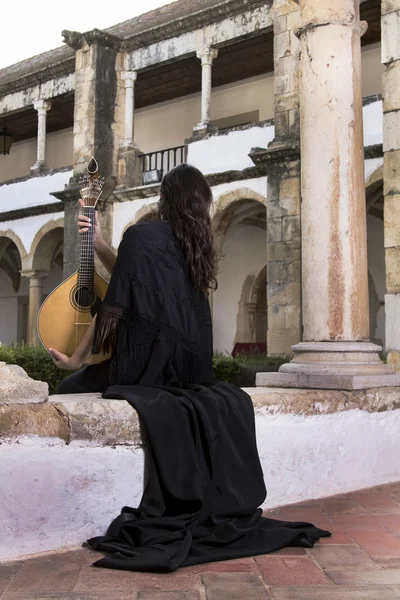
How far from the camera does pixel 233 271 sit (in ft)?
51.1

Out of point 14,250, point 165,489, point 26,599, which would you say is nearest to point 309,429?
point 165,489

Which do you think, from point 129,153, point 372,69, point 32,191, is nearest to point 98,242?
point 129,153

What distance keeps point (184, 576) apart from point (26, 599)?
482 mm

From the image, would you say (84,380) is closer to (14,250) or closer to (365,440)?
(365,440)

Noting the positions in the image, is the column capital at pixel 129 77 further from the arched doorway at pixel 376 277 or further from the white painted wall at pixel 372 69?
the arched doorway at pixel 376 277

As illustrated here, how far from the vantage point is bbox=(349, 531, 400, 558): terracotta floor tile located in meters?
2.52

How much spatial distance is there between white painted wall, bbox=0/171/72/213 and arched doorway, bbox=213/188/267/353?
362 cm

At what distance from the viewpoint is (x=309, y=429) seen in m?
3.43

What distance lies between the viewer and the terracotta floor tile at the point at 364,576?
2186mm

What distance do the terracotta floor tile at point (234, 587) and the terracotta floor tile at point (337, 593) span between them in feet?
0.16

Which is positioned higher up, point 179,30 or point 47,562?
point 179,30

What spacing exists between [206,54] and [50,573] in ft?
37.9

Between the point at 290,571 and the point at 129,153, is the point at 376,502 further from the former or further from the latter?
the point at 129,153

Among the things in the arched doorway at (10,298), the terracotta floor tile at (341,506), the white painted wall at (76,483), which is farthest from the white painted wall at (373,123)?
the arched doorway at (10,298)
